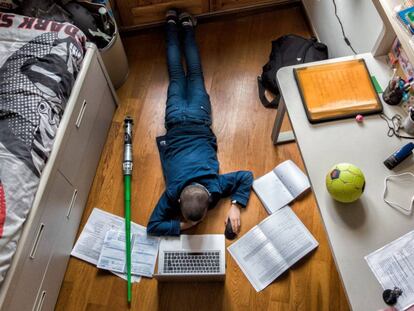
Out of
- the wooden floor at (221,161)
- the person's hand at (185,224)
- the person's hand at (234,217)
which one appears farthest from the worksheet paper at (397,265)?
the person's hand at (185,224)

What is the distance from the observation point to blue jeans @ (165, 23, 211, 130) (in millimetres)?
1779

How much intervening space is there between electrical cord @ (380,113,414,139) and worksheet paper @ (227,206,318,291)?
1.98ft

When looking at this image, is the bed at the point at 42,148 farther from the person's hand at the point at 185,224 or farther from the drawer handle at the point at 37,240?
the person's hand at the point at 185,224

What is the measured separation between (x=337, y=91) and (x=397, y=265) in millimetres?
592

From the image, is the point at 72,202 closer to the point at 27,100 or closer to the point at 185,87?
the point at 27,100

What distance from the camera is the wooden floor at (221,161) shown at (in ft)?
4.90

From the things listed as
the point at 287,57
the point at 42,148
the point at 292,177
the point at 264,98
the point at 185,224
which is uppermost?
the point at 287,57

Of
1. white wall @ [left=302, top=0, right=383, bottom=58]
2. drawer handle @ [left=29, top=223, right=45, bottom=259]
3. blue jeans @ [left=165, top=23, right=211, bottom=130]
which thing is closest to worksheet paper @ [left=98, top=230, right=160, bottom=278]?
drawer handle @ [left=29, top=223, right=45, bottom=259]

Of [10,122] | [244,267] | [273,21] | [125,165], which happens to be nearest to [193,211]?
[244,267]

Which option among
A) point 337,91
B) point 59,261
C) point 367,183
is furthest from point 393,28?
point 59,261

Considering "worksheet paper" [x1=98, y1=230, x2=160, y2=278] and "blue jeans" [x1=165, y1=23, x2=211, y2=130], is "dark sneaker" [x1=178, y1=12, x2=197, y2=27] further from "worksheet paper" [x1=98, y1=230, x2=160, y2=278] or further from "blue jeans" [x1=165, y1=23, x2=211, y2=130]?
"worksheet paper" [x1=98, y1=230, x2=160, y2=278]

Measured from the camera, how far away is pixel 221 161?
1801mm

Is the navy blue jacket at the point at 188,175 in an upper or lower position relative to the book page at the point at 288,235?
upper

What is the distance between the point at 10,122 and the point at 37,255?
1.58ft
